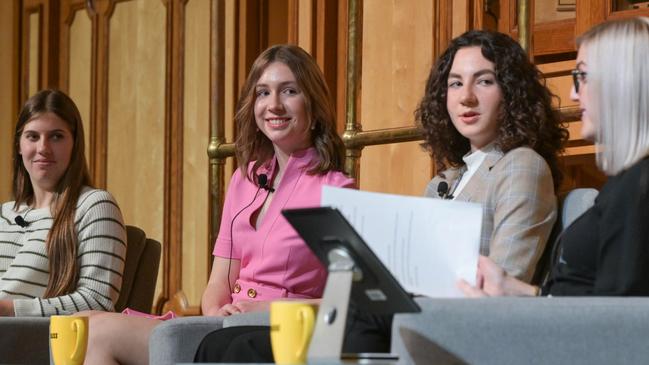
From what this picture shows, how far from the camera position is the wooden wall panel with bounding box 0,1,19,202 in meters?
5.64

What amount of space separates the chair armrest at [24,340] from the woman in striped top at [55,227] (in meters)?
0.19

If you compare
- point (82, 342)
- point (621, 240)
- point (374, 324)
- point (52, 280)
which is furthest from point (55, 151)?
point (621, 240)

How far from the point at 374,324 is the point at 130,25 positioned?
350cm

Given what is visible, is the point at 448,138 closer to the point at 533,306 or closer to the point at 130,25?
the point at 533,306

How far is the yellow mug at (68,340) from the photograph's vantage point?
229cm

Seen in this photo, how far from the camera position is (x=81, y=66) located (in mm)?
5473

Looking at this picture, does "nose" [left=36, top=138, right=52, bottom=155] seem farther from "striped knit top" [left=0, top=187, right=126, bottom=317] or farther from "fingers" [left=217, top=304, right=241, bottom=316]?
"fingers" [left=217, top=304, right=241, bottom=316]

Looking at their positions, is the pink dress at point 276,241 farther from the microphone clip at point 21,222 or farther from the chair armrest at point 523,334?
the chair armrest at point 523,334

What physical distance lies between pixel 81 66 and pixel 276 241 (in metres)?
2.87

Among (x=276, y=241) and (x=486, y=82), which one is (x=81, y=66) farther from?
(x=486, y=82)

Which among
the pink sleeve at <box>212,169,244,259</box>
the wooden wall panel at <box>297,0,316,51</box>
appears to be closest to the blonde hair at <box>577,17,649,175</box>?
the pink sleeve at <box>212,169,244,259</box>

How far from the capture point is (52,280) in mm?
3396

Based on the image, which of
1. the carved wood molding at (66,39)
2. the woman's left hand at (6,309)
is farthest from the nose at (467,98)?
the carved wood molding at (66,39)

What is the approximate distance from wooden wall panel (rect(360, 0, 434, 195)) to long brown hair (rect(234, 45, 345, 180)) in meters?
1.25
